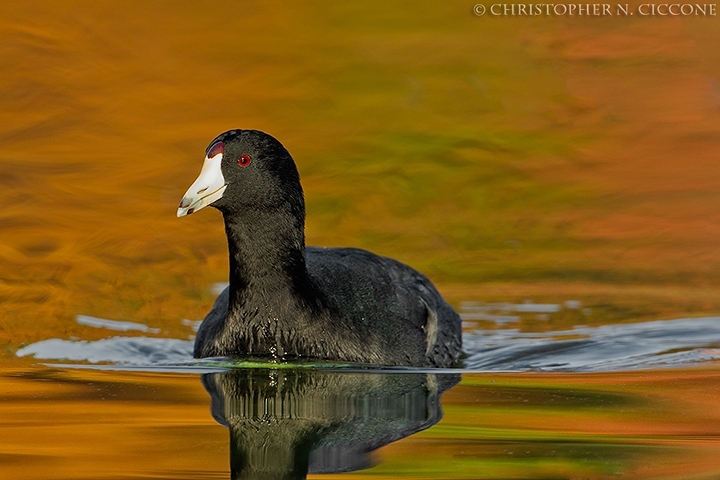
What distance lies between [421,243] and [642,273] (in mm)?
1813

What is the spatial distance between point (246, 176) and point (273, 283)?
1.92 feet

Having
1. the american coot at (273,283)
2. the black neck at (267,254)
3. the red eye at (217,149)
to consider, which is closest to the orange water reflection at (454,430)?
the american coot at (273,283)

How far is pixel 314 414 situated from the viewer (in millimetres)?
5551

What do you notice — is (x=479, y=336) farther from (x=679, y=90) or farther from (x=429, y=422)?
(x=679, y=90)

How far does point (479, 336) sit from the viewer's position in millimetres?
8672

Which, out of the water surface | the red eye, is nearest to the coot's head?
the red eye

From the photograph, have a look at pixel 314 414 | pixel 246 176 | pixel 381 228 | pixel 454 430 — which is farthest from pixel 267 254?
pixel 381 228

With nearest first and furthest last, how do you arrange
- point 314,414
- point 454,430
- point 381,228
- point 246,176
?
1. point 454,430
2. point 314,414
3. point 246,176
4. point 381,228

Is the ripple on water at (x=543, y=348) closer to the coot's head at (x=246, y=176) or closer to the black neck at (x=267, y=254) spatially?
the black neck at (x=267, y=254)

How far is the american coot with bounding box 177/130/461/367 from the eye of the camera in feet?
21.9

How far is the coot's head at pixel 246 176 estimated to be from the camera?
6.62m

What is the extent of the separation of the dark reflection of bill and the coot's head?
87 centimetres

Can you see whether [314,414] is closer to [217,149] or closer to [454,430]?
[454,430]

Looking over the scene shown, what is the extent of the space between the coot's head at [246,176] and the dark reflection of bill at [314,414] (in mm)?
872
